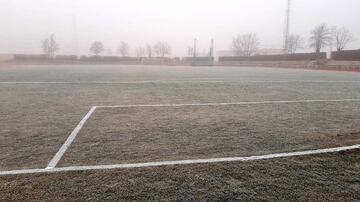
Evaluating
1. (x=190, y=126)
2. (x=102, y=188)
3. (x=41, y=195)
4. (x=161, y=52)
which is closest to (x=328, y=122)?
(x=190, y=126)

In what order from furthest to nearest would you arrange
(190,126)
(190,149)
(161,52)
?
(161,52), (190,126), (190,149)

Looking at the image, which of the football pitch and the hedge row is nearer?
the football pitch

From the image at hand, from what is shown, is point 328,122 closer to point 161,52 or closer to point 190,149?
point 190,149

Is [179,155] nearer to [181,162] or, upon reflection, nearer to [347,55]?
[181,162]

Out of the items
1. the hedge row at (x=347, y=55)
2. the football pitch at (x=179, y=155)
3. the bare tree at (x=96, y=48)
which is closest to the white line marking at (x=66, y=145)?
the football pitch at (x=179, y=155)

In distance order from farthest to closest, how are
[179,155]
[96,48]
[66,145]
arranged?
[96,48] < [66,145] < [179,155]

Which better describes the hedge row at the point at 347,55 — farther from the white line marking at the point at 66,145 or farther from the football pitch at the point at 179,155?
the white line marking at the point at 66,145

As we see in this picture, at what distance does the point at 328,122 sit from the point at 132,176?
4332 mm

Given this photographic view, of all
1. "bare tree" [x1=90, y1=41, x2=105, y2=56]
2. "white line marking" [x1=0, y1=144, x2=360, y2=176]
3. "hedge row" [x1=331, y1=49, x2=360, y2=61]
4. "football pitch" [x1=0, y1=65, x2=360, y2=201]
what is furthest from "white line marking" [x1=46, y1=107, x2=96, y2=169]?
"bare tree" [x1=90, y1=41, x2=105, y2=56]

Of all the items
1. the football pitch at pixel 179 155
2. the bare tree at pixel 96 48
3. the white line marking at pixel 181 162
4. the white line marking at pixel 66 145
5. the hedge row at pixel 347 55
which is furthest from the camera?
the bare tree at pixel 96 48

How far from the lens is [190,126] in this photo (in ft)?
18.0

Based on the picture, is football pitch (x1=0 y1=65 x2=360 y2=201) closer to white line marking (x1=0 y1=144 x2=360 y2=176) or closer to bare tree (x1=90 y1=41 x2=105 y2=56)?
white line marking (x1=0 y1=144 x2=360 y2=176)

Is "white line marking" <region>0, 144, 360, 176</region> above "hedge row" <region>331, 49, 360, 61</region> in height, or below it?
below

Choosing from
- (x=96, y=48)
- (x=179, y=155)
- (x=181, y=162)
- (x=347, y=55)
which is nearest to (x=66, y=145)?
(x=179, y=155)
